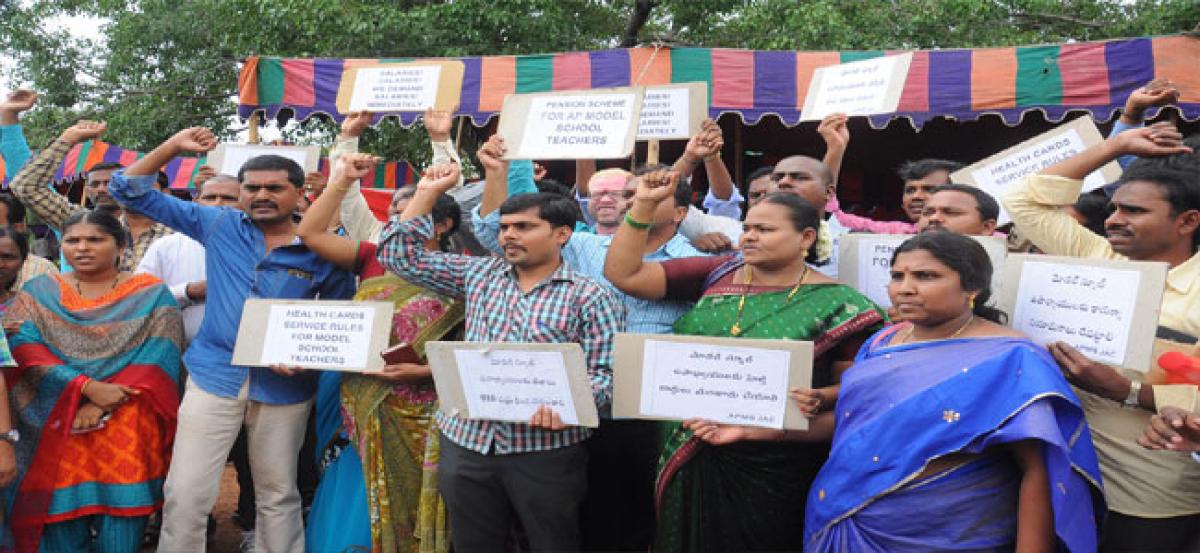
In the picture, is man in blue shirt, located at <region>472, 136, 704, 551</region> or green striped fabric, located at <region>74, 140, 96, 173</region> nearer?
man in blue shirt, located at <region>472, 136, 704, 551</region>

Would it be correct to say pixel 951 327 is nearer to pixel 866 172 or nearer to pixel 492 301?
pixel 492 301

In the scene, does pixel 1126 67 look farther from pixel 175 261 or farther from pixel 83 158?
pixel 83 158

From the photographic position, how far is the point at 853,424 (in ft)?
8.91

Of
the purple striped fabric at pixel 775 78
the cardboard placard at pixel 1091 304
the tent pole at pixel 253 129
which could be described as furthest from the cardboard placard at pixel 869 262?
the tent pole at pixel 253 129

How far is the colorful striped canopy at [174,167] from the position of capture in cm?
1153

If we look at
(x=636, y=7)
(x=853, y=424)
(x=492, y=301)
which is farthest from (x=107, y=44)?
(x=853, y=424)

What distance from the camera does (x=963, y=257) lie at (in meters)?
2.63

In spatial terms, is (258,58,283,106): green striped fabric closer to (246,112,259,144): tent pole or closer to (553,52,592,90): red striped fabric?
(246,112,259,144): tent pole

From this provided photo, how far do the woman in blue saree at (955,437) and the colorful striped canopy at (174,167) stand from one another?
367 inches

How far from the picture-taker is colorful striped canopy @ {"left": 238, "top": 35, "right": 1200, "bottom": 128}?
6.47 m

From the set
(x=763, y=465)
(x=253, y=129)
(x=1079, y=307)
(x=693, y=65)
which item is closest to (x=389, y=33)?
(x=253, y=129)

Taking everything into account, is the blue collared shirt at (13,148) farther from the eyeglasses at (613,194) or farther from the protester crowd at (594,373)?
the eyeglasses at (613,194)

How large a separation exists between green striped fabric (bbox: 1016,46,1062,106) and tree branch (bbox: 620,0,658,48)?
23.7 feet

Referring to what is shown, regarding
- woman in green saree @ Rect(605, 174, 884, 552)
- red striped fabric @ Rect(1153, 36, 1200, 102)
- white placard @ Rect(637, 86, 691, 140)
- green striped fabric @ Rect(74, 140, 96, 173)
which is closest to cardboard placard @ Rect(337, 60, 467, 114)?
white placard @ Rect(637, 86, 691, 140)
